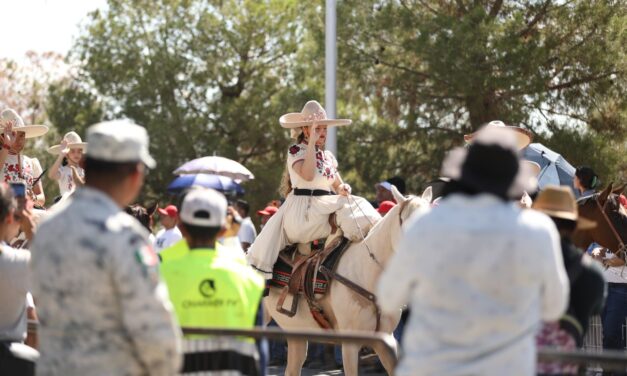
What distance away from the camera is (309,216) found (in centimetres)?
1180

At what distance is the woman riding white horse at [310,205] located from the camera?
11.8m

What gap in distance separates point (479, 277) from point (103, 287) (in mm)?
1482

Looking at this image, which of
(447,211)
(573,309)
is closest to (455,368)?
(447,211)

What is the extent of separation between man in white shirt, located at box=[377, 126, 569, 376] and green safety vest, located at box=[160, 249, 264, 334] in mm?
1337

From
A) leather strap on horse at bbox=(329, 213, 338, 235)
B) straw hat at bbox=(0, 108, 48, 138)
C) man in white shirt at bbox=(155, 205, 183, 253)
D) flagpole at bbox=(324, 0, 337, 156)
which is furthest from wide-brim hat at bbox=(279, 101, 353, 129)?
flagpole at bbox=(324, 0, 337, 156)

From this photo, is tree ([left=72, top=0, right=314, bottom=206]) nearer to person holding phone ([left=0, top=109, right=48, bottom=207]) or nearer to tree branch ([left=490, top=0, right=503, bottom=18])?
tree branch ([left=490, top=0, right=503, bottom=18])

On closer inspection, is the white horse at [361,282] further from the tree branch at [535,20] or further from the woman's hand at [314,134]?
the tree branch at [535,20]

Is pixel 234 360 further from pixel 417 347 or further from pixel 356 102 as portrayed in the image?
pixel 356 102

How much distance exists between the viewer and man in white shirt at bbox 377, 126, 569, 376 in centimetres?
466

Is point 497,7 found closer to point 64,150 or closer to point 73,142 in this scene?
point 73,142

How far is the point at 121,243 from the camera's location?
462 centimetres

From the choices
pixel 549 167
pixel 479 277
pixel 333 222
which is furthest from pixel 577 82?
pixel 479 277

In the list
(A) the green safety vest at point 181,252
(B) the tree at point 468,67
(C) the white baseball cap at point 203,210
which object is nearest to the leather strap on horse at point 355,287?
(A) the green safety vest at point 181,252

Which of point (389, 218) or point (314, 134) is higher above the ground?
point (314, 134)
